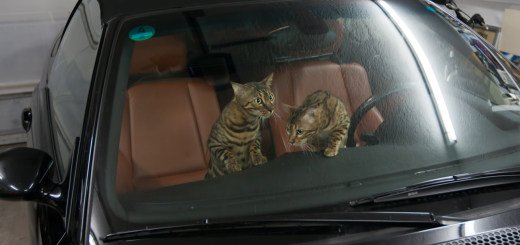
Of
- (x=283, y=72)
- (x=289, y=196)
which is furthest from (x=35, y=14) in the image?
(x=289, y=196)

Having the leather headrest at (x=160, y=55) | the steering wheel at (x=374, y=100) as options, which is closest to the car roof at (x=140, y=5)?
the leather headrest at (x=160, y=55)

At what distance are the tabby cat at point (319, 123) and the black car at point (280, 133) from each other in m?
0.02

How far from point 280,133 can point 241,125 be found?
12 cm

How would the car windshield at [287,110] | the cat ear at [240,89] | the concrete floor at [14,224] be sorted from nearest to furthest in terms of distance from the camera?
the car windshield at [287,110] → the cat ear at [240,89] → the concrete floor at [14,224]

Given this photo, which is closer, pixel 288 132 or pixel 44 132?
pixel 288 132

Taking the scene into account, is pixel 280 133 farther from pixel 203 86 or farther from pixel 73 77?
pixel 73 77

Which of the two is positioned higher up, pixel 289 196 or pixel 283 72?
pixel 283 72

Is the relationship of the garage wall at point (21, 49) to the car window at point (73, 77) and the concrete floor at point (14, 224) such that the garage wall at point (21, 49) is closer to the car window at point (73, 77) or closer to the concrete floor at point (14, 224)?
the concrete floor at point (14, 224)

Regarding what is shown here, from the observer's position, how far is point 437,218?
100 cm

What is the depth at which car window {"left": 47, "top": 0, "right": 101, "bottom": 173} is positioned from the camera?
1.23 metres

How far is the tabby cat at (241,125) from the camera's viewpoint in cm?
118

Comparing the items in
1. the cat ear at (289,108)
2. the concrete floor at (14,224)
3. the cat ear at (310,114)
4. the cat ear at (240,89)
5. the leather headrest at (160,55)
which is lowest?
the concrete floor at (14,224)

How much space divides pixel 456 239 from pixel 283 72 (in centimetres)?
63

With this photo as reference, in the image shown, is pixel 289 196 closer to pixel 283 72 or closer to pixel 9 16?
pixel 283 72
